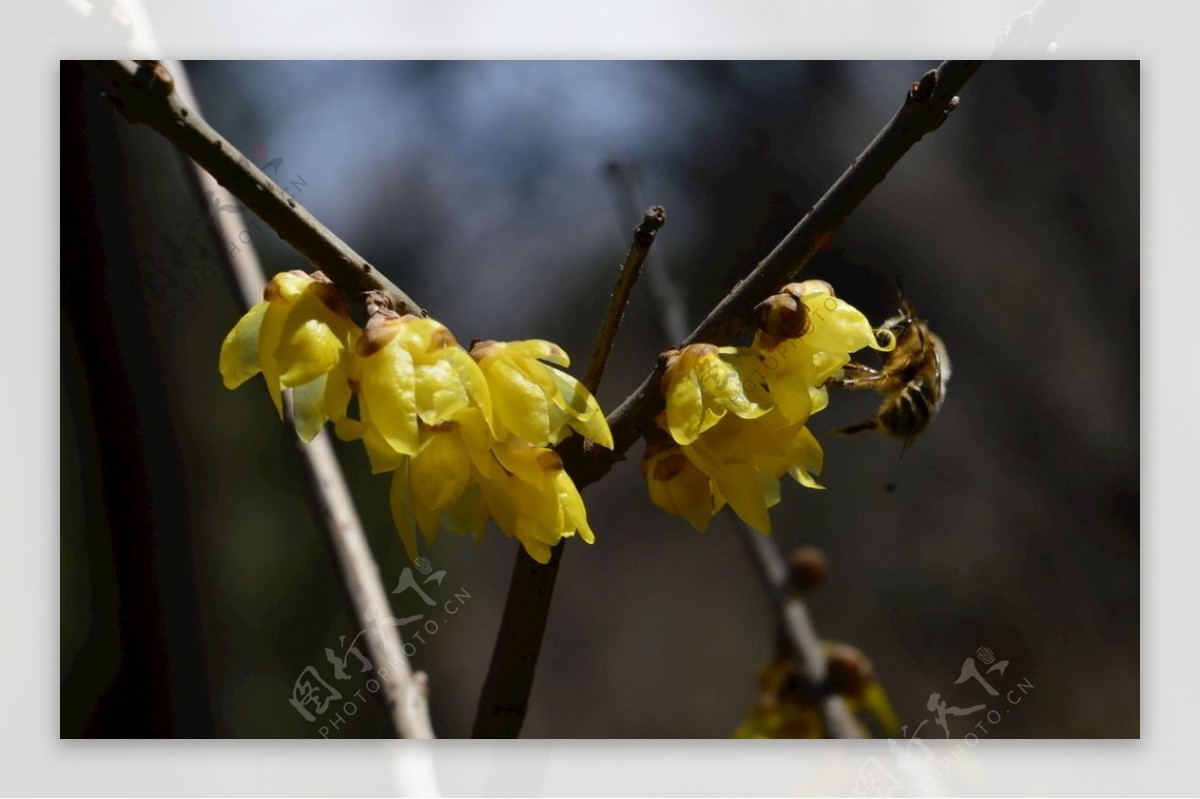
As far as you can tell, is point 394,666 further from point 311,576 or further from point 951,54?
point 951,54

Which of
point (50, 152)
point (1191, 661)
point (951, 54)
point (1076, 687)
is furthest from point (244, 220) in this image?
point (1191, 661)

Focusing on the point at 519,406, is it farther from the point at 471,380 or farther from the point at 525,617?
the point at 525,617

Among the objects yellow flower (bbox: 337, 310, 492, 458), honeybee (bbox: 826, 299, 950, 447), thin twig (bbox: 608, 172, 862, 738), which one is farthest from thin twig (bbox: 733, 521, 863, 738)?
yellow flower (bbox: 337, 310, 492, 458)

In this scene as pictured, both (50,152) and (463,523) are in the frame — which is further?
(50,152)

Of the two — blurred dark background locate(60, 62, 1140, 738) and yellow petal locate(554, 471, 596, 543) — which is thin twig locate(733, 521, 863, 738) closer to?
blurred dark background locate(60, 62, 1140, 738)
